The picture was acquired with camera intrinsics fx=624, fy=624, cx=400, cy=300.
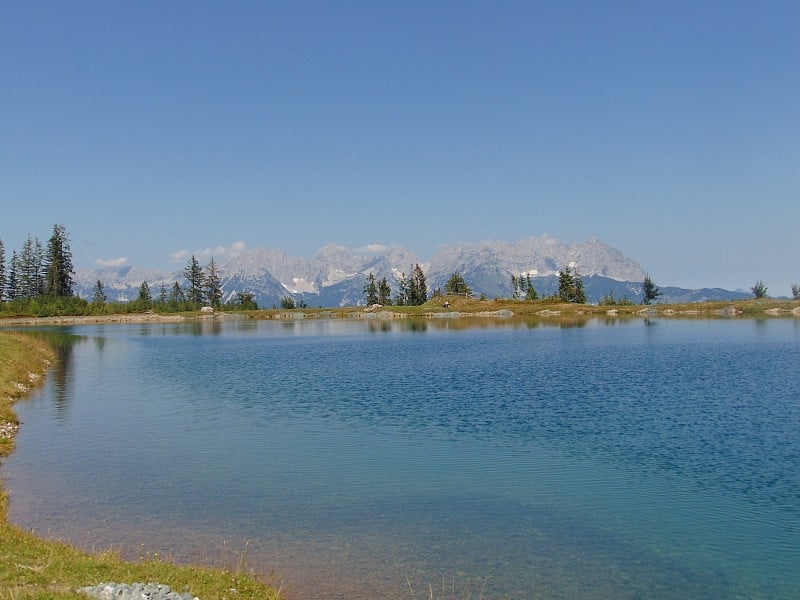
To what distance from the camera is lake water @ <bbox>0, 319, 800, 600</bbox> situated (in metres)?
19.1

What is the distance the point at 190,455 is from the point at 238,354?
61.5 m

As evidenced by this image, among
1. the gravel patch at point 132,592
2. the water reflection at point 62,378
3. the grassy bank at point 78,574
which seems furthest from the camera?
the water reflection at point 62,378

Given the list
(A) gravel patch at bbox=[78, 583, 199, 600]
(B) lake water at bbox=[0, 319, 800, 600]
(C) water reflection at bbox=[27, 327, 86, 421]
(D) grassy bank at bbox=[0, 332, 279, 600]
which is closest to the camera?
(A) gravel patch at bbox=[78, 583, 199, 600]

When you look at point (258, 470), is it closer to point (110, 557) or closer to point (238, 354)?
point (110, 557)

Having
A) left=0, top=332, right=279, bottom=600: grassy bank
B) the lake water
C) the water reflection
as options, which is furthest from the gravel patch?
the water reflection

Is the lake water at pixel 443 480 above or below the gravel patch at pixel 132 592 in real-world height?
below

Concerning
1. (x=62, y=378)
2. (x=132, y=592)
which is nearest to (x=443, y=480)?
(x=132, y=592)

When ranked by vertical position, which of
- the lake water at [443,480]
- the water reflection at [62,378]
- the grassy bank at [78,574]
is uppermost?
the water reflection at [62,378]

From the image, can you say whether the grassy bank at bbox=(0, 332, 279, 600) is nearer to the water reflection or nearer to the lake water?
the lake water

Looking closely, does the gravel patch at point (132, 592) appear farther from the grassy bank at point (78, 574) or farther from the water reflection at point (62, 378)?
the water reflection at point (62, 378)

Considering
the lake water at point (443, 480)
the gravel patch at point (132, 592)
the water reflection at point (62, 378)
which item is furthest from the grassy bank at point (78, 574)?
the water reflection at point (62, 378)

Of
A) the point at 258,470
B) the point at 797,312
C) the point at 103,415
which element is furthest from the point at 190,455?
the point at 797,312

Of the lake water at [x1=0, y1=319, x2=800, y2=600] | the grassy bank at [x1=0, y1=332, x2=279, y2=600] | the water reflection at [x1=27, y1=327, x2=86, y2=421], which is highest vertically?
the water reflection at [x1=27, y1=327, x2=86, y2=421]

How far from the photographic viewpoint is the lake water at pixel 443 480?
62.5 feet
